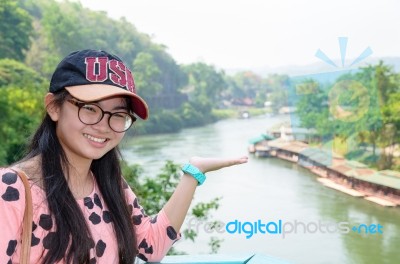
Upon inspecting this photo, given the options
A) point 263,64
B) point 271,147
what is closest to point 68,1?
point 263,64

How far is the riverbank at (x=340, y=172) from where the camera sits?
3.61 meters

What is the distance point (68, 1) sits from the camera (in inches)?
175

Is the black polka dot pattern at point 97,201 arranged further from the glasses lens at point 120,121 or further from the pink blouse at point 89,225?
the glasses lens at point 120,121

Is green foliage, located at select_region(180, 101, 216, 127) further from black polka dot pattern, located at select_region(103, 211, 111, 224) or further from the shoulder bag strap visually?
the shoulder bag strap

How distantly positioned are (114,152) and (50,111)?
0.16m

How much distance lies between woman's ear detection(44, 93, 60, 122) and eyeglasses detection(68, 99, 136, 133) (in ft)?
0.10

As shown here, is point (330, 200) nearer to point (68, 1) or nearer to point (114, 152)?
point (68, 1)

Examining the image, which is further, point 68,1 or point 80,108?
point 68,1

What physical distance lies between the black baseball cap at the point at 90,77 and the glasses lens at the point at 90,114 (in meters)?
0.03

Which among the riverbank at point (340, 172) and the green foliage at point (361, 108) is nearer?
the green foliage at point (361, 108)

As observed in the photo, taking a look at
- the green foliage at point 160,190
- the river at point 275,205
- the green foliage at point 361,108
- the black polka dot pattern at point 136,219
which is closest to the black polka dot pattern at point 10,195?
the black polka dot pattern at point 136,219

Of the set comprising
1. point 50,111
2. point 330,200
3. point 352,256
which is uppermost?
point 50,111

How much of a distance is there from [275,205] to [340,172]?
55 cm

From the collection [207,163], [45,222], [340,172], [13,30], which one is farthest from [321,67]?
[45,222]
